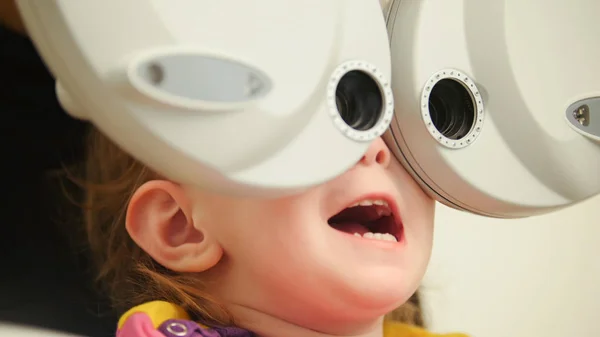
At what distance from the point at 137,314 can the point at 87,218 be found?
291 millimetres

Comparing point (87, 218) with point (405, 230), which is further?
point (87, 218)

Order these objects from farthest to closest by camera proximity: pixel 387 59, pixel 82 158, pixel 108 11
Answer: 1. pixel 82 158
2. pixel 387 59
3. pixel 108 11

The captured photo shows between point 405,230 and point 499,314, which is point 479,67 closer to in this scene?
point 405,230

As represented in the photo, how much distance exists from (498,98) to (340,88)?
13cm

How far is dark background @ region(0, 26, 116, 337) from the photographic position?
56 centimetres

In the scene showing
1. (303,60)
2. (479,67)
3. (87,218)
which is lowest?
(87,218)

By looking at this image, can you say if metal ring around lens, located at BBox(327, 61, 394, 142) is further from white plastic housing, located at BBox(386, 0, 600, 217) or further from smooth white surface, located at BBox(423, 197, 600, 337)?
smooth white surface, located at BBox(423, 197, 600, 337)

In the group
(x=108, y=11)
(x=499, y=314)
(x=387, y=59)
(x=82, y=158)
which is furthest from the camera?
(x=499, y=314)

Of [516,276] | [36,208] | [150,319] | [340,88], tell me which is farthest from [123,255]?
[516,276]

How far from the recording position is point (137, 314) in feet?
1.47

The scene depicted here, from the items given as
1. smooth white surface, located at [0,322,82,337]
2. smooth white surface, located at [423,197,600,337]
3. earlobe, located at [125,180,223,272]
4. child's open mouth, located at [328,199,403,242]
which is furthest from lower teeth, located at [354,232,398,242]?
smooth white surface, located at [423,197,600,337]

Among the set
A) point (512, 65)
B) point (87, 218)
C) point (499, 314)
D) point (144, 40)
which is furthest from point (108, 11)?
point (499, 314)

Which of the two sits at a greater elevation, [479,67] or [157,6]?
[479,67]

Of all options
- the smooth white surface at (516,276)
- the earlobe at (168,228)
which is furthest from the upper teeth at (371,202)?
the smooth white surface at (516,276)
